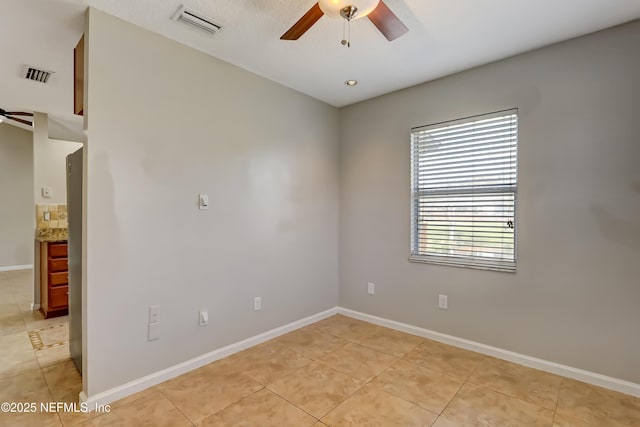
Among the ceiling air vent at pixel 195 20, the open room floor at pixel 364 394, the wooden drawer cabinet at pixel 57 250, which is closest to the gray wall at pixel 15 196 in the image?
the wooden drawer cabinet at pixel 57 250

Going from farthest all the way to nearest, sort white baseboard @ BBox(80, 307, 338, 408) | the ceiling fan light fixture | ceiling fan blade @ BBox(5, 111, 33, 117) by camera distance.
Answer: ceiling fan blade @ BBox(5, 111, 33, 117) < white baseboard @ BBox(80, 307, 338, 408) < the ceiling fan light fixture

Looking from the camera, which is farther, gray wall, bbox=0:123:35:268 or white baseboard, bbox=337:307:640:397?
gray wall, bbox=0:123:35:268

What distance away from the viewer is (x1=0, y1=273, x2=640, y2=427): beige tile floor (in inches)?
72.6

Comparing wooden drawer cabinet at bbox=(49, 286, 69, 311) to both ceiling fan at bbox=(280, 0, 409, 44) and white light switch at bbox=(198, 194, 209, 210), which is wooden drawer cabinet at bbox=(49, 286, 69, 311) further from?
ceiling fan at bbox=(280, 0, 409, 44)

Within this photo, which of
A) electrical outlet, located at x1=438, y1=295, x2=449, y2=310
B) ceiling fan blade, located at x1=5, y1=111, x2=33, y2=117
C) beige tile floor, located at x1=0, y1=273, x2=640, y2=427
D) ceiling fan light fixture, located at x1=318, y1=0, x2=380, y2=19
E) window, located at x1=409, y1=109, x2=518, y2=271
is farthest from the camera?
ceiling fan blade, located at x1=5, y1=111, x2=33, y2=117

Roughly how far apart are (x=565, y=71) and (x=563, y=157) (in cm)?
64

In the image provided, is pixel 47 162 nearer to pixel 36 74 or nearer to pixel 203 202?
pixel 36 74

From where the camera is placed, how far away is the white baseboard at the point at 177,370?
1965 millimetres

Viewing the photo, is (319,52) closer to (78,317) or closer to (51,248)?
(78,317)

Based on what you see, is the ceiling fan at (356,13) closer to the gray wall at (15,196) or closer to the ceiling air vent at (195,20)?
the ceiling air vent at (195,20)

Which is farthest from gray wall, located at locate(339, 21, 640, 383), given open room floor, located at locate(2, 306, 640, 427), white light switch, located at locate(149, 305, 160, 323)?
white light switch, located at locate(149, 305, 160, 323)

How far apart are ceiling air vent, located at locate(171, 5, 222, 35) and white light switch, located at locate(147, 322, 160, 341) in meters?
2.09

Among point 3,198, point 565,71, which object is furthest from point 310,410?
point 3,198

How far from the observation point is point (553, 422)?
5.98 ft
